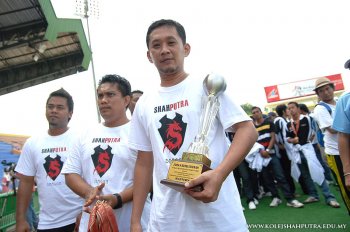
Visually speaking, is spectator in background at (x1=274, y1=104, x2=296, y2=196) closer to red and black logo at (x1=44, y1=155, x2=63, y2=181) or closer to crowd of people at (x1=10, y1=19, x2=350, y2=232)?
crowd of people at (x1=10, y1=19, x2=350, y2=232)

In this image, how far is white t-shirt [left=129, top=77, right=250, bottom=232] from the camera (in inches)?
51.1

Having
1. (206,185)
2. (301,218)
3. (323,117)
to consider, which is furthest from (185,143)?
(301,218)

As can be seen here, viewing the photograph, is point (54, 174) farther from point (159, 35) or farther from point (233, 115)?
point (233, 115)

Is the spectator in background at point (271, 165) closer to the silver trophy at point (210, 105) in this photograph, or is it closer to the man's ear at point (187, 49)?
the man's ear at point (187, 49)

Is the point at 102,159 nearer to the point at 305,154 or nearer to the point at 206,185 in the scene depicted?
the point at 206,185

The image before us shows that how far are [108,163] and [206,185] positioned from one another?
3.75ft

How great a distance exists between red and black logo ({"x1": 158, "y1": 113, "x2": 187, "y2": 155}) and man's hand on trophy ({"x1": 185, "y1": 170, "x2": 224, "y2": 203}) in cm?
35

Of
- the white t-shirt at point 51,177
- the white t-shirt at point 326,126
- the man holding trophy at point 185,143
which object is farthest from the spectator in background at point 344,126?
the white t-shirt at point 51,177

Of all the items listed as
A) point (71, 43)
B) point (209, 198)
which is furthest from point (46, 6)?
point (209, 198)

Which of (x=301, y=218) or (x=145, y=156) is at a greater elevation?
(x=145, y=156)

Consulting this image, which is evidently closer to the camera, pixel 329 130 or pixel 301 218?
pixel 329 130

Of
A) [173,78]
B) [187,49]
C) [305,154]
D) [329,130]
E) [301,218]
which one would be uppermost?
[187,49]

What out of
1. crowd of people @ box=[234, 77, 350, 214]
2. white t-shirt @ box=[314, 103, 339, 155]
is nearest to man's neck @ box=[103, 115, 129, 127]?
white t-shirt @ box=[314, 103, 339, 155]

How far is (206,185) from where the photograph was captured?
1054mm
